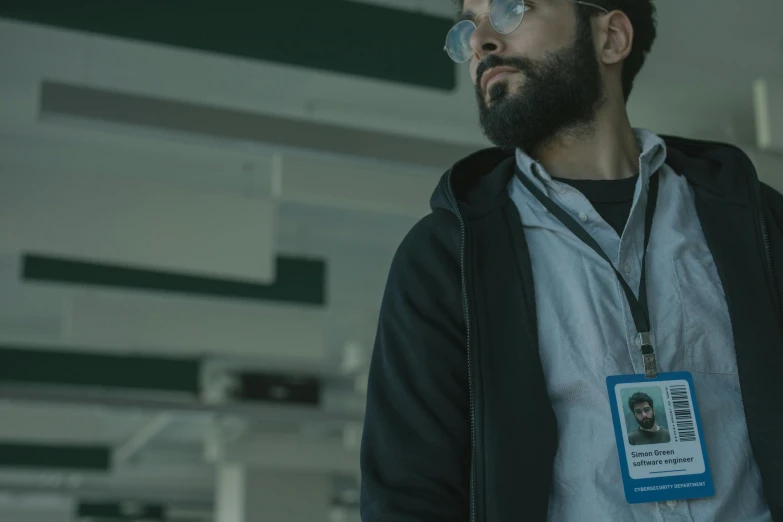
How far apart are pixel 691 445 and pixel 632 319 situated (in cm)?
20

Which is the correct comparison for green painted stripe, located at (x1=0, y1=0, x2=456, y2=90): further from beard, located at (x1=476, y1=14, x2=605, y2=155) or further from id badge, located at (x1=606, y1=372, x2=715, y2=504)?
id badge, located at (x1=606, y1=372, x2=715, y2=504)

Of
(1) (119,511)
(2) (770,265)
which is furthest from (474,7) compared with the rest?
(1) (119,511)

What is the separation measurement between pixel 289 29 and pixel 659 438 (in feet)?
11.9

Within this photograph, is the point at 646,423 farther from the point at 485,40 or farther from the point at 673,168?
the point at 485,40

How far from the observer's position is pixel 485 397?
1525 millimetres

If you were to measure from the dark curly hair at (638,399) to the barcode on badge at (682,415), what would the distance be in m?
0.03

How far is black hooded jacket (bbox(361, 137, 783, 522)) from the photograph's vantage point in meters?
1.49

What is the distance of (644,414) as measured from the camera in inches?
60.9

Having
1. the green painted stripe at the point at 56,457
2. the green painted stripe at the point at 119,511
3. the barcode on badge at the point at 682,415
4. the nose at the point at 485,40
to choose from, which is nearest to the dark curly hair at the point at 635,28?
the nose at the point at 485,40

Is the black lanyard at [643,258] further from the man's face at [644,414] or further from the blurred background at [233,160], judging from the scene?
the blurred background at [233,160]

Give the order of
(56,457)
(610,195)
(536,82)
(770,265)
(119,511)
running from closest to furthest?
(770,265) → (610,195) → (536,82) → (56,457) → (119,511)

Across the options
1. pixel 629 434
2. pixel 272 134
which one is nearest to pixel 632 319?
pixel 629 434

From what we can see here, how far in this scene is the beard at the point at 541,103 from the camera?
1.92m

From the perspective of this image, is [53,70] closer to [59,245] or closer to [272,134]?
[59,245]
